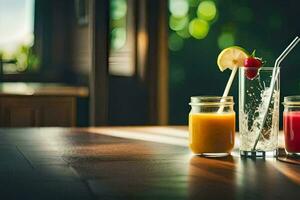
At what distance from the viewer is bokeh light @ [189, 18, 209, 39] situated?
3.96 meters

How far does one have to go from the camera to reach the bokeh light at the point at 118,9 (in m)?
3.87

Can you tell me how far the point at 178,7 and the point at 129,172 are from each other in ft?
9.54

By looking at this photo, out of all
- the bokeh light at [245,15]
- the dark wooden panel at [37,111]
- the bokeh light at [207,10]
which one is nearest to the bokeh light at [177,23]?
the bokeh light at [207,10]

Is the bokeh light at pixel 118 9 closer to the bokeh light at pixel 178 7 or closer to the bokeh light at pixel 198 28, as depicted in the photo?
the bokeh light at pixel 178 7

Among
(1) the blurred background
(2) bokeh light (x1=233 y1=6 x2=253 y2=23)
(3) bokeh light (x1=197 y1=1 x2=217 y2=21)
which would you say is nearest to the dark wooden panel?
(1) the blurred background

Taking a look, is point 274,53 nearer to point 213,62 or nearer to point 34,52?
point 213,62

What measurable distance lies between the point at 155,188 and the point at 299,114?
0.50 meters

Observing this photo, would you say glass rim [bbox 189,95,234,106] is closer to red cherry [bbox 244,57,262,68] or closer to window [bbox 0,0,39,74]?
red cherry [bbox 244,57,262,68]

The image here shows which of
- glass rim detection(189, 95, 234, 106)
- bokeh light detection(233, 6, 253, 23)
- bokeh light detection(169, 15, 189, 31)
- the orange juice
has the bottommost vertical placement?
the orange juice

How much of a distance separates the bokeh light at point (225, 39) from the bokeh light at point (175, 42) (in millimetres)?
261

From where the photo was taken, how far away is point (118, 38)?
3928mm

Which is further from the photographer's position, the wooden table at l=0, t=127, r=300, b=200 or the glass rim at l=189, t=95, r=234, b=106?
the glass rim at l=189, t=95, r=234, b=106

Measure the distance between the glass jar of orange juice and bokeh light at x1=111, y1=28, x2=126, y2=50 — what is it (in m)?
2.64

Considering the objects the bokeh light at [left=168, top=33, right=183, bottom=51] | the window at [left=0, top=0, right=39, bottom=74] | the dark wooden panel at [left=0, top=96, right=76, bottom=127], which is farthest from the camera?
the window at [left=0, top=0, right=39, bottom=74]
